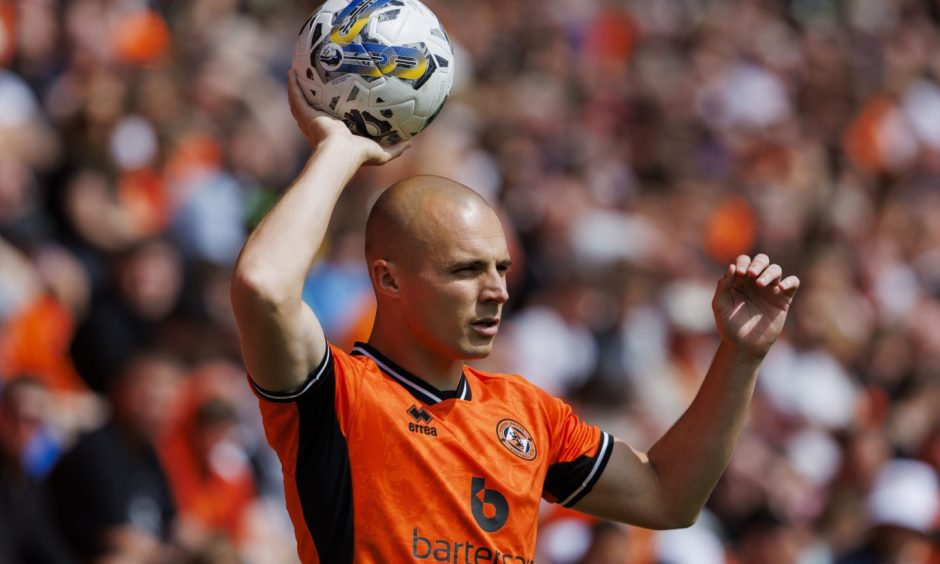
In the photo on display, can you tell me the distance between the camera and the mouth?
165 inches

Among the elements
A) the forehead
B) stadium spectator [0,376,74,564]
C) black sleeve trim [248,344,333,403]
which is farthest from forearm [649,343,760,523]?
stadium spectator [0,376,74,564]

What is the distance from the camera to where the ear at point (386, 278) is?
4.24 meters

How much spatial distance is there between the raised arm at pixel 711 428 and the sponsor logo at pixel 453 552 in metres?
0.55

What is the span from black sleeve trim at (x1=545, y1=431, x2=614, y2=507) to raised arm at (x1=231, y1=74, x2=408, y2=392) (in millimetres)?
970

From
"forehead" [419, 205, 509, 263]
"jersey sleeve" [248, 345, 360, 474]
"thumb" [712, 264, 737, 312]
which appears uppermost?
"thumb" [712, 264, 737, 312]

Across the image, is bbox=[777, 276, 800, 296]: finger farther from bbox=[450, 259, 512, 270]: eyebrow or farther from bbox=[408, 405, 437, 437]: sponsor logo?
bbox=[408, 405, 437, 437]: sponsor logo

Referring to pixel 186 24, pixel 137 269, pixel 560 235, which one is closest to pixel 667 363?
pixel 560 235

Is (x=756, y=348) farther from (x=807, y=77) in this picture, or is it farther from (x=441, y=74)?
(x=807, y=77)

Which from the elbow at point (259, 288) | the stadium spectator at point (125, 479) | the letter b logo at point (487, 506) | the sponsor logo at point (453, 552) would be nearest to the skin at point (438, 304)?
the elbow at point (259, 288)

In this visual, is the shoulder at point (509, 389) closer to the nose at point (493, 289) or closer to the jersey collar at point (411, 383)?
the jersey collar at point (411, 383)

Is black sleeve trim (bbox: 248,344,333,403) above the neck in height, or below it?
below

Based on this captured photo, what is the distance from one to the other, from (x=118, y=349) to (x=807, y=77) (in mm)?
10551

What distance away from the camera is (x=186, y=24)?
1228 cm

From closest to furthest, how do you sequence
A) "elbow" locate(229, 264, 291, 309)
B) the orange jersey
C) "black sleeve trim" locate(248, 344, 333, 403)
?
1. "elbow" locate(229, 264, 291, 309)
2. "black sleeve trim" locate(248, 344, 333, 403)
3. the orange jersey
